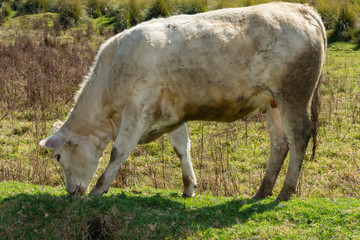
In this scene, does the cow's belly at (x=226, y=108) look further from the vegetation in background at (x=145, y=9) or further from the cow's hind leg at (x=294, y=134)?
the vegetation in background at (x=145, y=9)

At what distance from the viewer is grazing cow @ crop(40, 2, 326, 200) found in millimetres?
5637

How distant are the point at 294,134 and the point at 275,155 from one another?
2.21 feet

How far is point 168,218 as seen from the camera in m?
5.18

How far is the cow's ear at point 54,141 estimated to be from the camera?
6020mm

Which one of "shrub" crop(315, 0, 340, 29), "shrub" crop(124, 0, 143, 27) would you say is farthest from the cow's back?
"shrub" crop(124, 0, 143, 27)

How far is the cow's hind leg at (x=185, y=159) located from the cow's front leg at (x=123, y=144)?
3.69ft

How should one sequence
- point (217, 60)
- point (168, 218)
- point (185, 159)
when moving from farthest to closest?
point (185, 159)
point (217, 60)
point (168, 218)

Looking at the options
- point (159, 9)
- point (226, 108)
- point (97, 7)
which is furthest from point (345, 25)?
point (226, 108)

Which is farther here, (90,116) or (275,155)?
(275,155)

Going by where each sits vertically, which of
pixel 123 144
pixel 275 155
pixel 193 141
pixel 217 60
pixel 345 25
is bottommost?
pixel 345 25

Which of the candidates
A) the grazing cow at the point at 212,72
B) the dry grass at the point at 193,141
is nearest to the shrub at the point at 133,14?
the dry grass at the point at 193,141

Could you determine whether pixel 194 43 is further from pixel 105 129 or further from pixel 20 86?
pixel 20 86

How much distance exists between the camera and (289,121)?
19.1ft

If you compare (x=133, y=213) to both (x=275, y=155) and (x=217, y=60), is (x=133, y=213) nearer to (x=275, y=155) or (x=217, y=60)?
(x=217, y=60)
